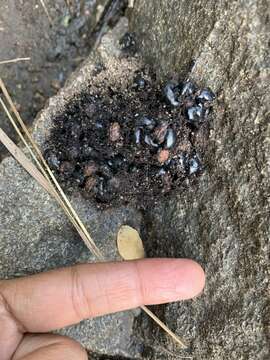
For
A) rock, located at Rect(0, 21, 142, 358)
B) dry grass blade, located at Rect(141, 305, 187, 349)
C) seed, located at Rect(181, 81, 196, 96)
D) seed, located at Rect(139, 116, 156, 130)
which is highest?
seed, located at Rect(181, 81, 196, 96)

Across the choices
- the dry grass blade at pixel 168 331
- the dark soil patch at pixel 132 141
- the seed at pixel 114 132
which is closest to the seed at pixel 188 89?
the dark soil patch at pixel 132 141

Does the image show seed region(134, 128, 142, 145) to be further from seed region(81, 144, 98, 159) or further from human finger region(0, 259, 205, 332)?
human finger region(0, 259, 205, 332)

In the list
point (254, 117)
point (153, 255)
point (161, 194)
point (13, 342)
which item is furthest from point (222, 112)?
point (13, 342)

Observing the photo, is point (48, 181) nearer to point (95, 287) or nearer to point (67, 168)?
point (67, 168)

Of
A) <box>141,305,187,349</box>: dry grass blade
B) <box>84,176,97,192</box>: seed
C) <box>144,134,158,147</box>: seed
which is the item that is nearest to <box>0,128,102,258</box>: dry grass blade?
<box>84,176,97,192</box>: seed

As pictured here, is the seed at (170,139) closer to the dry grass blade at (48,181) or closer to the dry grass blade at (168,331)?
the dry grass blade at (48,181)

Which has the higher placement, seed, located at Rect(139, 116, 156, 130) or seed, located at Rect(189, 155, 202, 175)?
seed, located at Rect(139, 116, 156, 130)

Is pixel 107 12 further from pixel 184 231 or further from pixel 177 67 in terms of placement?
pixel 184 231
